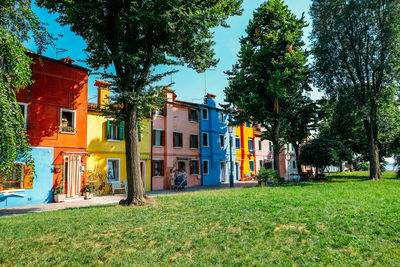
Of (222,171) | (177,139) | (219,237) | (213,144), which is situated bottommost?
(219,237)

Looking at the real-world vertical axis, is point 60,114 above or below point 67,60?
below

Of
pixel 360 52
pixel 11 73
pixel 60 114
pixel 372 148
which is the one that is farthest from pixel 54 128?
pixel 372 148

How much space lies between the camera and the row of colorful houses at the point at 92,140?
48.8ft

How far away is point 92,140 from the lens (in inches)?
733

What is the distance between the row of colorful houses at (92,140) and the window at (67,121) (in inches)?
2.4

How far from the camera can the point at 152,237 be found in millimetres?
6543

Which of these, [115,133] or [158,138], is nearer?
[115,133]

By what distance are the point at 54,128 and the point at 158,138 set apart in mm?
9404

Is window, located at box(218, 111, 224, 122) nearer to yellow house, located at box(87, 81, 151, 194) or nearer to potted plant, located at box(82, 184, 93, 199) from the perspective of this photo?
yellow house, located at box(87, 81, 151, 194)

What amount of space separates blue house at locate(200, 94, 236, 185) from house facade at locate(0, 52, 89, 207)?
13.5 m

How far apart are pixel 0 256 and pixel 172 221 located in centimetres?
429

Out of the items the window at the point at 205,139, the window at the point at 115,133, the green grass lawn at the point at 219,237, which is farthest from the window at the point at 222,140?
the green grass lawn at the point at 219,237

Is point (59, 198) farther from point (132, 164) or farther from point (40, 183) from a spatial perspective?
point (132, 164)

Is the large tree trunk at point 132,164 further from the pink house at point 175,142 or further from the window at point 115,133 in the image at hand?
the pink house at point 175,142
